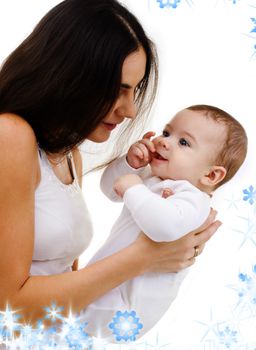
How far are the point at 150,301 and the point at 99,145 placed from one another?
0.61 metres

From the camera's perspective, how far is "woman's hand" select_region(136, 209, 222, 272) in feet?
4.88

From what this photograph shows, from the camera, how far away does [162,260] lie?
1521mm

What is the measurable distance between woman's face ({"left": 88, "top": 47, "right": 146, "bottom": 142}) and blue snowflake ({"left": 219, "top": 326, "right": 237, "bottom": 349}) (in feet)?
2.46

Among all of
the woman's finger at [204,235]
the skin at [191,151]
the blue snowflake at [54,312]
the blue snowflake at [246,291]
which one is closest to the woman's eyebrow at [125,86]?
the skin at [191,151]

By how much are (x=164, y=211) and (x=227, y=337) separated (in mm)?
640

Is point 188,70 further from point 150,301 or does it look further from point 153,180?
point 150,301

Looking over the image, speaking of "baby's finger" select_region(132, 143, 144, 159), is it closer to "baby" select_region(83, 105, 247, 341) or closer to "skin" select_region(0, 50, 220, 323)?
"baby" select_region(83, 105, 247, 341)

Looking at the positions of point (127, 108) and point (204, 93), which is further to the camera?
point (204, 93)


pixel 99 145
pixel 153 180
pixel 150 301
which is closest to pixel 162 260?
pixel 150 301

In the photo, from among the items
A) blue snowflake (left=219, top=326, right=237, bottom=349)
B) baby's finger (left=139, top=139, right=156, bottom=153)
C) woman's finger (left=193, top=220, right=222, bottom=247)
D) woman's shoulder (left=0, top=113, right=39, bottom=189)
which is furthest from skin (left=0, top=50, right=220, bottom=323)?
blue snowflake (left=219, top=326, right=237, bottom=349)

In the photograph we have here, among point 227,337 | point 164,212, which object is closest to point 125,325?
point 164,212

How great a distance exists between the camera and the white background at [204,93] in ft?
7.13

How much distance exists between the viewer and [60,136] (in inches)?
60.1

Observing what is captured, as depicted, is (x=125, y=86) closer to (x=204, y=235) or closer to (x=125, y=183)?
(x=125, y=183)
